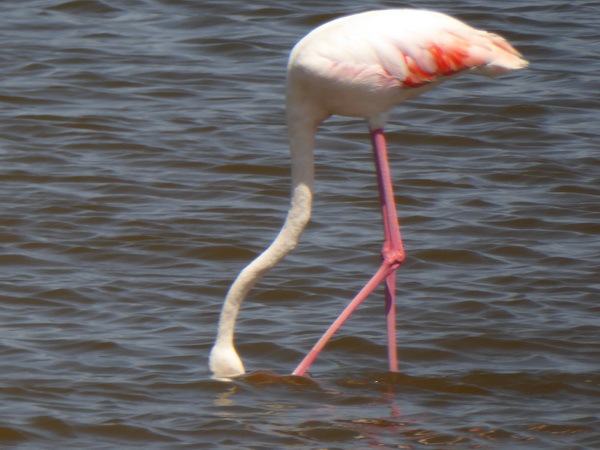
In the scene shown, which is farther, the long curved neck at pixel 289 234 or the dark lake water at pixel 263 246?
the long curved neck at pixel 289 234

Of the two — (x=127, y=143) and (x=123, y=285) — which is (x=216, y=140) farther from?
(x=123, y=285)

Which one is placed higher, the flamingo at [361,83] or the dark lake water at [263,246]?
the flamingo at [361,83]

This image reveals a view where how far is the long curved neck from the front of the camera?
553cm

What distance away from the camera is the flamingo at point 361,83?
5539 millimetres

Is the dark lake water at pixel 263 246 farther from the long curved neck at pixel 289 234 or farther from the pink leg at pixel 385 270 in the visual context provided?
the long curved neck at pixel 289 234

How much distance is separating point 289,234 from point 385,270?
59cm

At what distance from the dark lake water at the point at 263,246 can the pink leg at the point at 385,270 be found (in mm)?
126

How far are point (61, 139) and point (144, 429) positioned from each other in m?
4.19

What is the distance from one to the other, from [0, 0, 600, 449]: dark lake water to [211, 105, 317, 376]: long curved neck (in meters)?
0.26

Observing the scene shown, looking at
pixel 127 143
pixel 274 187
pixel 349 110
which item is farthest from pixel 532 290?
pixel 127 143

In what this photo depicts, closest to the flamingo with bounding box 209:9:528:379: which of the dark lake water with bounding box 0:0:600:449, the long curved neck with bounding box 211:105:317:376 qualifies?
the long curved neck with bounding box 211:105:317:376

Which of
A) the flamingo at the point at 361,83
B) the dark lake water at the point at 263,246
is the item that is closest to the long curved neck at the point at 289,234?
the flamingo at the point at 361,83

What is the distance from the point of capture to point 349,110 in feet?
19.0

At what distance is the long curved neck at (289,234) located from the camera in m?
5.53
